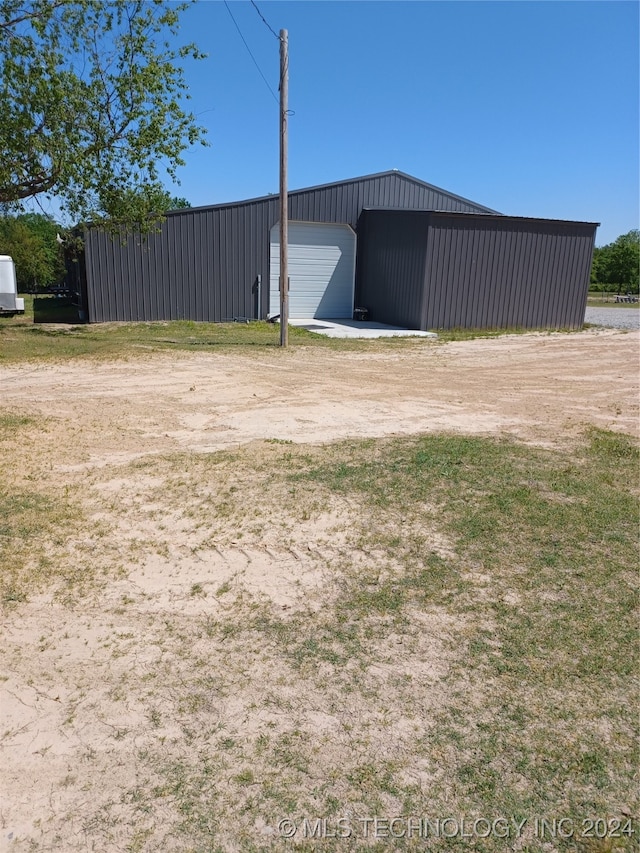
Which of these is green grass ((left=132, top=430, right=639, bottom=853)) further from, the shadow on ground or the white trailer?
the white trailer

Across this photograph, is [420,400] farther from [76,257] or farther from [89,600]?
[76,257]

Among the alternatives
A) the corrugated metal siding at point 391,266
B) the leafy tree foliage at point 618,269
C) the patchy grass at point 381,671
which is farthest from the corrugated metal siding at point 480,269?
the leafy tree foliage at point 618,269

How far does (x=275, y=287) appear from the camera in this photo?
65.6 ft

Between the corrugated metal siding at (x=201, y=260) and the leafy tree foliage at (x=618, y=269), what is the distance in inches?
Result: 1293

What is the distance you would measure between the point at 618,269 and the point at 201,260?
42933mm

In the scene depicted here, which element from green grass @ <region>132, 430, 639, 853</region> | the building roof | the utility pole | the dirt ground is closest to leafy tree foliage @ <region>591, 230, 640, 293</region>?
the building roof

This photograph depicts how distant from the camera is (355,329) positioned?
18.0 m

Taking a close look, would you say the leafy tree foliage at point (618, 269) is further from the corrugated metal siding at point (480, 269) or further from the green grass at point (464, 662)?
the green grass at point (464, 662)

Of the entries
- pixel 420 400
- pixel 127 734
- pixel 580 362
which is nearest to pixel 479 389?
pixel 420 400

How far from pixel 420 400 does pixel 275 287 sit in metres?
12.2

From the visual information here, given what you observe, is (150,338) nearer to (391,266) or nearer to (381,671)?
(391,266)

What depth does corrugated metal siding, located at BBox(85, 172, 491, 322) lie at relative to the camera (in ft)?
58.3

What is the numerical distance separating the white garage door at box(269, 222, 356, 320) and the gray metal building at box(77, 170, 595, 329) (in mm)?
35

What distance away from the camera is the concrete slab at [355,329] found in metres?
16.9
